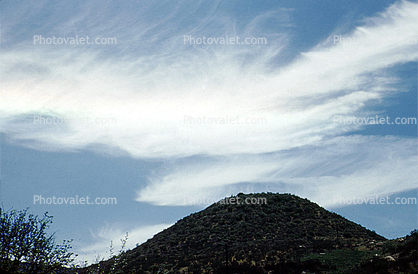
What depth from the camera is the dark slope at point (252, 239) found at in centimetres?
3594

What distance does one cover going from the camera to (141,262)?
148 feet

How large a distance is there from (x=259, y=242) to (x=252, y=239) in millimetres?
2542

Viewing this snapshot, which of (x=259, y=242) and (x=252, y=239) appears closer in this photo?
(x=259, y=242)

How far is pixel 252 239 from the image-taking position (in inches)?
2002

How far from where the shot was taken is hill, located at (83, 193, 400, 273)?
33.3m

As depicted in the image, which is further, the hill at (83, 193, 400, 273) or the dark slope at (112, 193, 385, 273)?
the dark slope at (112, 193, 385, 273)

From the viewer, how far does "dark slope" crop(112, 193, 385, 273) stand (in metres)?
35.9

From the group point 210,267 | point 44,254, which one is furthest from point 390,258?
point 44,254

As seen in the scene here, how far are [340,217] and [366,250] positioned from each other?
31044mm

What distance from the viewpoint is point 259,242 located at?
48.4m

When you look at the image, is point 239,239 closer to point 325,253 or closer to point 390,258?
point 325,253

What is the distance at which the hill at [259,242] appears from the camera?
109 feet

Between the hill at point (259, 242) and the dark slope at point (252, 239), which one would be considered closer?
the hill at point (259, 242)

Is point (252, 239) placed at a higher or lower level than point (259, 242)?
higher
